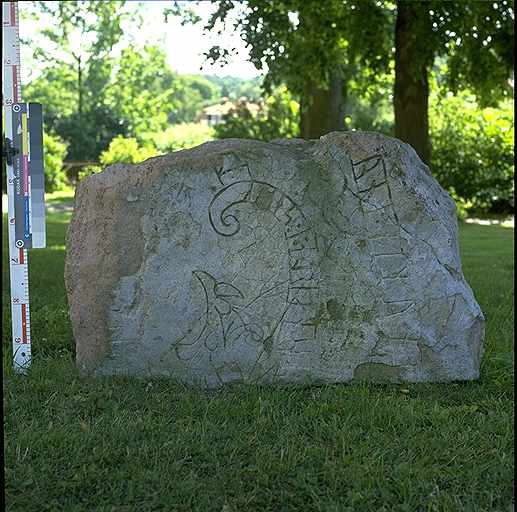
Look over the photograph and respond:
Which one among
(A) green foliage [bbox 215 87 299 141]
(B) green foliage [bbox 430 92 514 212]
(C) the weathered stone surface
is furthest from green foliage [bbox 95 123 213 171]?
(C) the weathered stone surface

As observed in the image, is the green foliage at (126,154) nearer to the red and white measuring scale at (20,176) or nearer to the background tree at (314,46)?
the background tree at (314,46)

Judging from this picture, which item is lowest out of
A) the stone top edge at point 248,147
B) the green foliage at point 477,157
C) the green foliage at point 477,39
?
the stone top edge at point 248,147

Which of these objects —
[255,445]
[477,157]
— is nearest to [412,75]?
[255,445]

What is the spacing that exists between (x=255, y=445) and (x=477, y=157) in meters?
18.1

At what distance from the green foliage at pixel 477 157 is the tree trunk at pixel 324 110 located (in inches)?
267

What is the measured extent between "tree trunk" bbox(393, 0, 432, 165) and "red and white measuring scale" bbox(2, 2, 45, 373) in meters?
7.52

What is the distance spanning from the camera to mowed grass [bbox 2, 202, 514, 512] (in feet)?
10.7

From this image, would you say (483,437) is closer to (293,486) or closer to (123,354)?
(293,486)

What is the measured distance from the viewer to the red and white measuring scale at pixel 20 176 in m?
5.01

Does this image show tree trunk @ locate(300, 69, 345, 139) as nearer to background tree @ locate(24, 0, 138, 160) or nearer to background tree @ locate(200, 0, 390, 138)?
background tree @ locate(200, 0, 390, 138)

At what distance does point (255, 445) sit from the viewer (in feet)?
12.4

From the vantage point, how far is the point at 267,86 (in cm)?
1152

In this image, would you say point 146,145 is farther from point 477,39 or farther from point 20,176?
point 20,176

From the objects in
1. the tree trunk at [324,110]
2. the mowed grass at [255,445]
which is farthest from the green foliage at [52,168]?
the mowed grass at [255,445]
